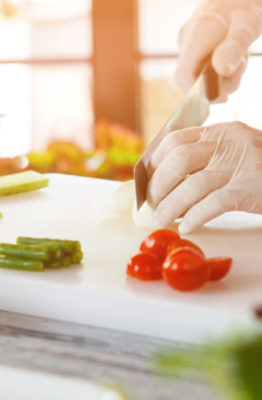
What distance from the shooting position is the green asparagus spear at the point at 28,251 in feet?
3.76

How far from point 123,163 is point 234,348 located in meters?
2.67

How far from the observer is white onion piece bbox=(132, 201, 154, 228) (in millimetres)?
1545

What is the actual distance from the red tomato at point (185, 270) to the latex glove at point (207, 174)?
405 millimetres

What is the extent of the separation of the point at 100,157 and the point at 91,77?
94 cm

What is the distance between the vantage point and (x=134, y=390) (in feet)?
2.42

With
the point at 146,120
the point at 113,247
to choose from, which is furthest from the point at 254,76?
the point at 113,247

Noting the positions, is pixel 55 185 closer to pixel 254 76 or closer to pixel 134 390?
pixel 134 390

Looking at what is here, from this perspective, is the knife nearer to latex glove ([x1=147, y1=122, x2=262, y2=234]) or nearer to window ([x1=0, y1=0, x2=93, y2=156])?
latex glove ([x1=147, y1=122, x2=262, y2=234])

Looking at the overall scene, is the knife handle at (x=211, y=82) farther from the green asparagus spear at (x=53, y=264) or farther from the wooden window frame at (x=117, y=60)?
the wooden window frame at (x=117, y=60)

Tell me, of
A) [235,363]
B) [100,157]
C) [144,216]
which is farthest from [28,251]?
[100,157]

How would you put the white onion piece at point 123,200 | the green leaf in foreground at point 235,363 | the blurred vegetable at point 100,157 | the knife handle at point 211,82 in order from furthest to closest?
the blurred vegetable at point 100,157 → the knife handle at point 211,82 → the white onion piece at point 123,200 → the green leaf in foreground at point 235,363

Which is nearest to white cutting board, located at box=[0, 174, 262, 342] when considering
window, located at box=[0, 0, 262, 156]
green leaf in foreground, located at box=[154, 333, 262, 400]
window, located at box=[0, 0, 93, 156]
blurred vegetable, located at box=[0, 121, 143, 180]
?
green leaf in foreground, located at box=[154, 333, 262, 400]

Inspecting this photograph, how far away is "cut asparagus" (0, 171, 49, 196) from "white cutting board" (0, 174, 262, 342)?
0.29 metres

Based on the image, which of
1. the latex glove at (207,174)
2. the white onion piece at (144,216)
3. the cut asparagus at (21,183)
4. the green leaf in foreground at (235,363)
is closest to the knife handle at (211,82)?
the latex glove at (207,174)
